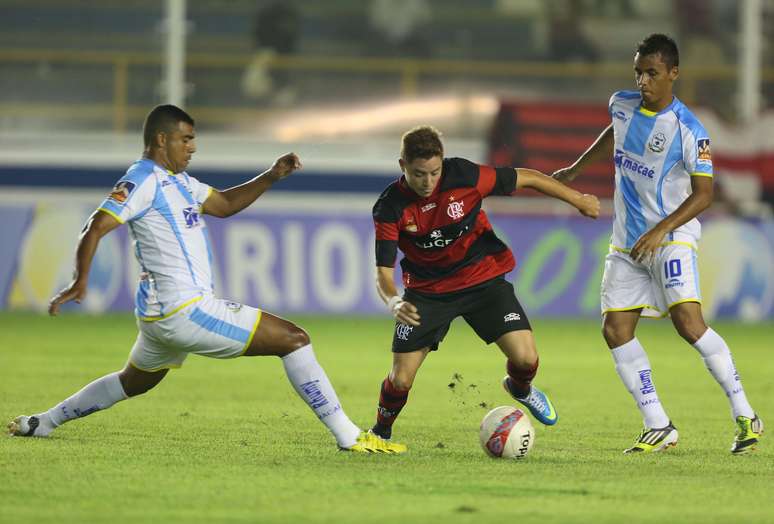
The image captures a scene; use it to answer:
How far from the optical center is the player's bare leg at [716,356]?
22.7ft

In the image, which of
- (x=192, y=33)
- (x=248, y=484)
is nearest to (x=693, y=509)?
(x=248, y=484)

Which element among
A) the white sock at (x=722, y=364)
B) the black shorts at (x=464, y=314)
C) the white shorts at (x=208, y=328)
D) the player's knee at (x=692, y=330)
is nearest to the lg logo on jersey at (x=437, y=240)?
the black shorts at (x=464, y=314)

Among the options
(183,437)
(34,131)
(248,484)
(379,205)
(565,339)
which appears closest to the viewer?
(248,484)

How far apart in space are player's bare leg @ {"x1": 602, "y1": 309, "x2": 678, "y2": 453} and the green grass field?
0.16 metres

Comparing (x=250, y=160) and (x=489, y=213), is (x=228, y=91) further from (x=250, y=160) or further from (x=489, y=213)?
(x=489, y=213)

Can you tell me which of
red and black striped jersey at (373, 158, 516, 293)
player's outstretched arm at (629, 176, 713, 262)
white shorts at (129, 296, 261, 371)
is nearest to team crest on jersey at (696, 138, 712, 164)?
player's outstretched arm at (629, 176, 713, 262)

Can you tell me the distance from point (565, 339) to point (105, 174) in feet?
20.5

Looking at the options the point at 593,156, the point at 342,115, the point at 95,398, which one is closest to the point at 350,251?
the point at 342,115

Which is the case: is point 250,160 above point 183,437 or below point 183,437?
above

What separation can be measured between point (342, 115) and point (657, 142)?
13.2 metres

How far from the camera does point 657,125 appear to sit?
700cm

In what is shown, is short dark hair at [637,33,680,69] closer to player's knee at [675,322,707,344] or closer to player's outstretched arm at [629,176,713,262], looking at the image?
player's outstretched arm at [629,176,713,262]

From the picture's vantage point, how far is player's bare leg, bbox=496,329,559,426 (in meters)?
7.07

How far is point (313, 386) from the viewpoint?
650 cm
